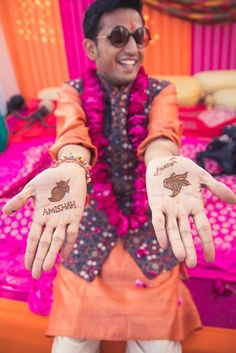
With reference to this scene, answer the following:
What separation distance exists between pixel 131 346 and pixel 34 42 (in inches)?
92.3

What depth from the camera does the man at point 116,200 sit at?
75 centimetres

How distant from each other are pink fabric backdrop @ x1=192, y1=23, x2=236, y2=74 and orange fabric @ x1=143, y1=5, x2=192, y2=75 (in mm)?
48

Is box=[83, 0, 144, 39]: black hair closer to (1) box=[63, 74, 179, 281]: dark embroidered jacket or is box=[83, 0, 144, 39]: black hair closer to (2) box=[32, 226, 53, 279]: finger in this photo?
(1) box=[63, 74, 179, 281]: dark embroidered jacket

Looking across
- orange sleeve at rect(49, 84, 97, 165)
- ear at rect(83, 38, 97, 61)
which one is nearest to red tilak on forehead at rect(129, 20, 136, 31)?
ear at rect(83, 38, 97, 61)

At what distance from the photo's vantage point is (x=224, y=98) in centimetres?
217

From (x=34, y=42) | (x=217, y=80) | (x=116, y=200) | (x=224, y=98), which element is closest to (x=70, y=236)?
(x=116, y=200)

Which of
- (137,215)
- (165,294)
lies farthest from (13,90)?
A: (165,294)

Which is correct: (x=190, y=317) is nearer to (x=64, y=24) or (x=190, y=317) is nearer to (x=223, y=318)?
(x=223, y=318)

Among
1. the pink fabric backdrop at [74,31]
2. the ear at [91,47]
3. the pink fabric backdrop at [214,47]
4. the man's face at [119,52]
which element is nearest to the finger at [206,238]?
the man's face at [119,52]

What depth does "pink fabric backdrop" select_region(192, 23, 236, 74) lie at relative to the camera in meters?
2.30

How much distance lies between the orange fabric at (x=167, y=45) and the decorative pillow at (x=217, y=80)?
8.2 inches

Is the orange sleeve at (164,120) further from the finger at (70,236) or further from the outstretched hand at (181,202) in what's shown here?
the finger at (70,236)

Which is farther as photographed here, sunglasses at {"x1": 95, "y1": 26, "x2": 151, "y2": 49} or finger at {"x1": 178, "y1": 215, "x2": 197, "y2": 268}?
sunglasses at {"x1": 95, "y1": 26, "x2": 151, "y2": 49}

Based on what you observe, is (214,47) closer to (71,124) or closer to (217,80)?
(217,80)
